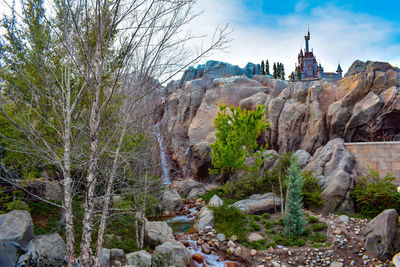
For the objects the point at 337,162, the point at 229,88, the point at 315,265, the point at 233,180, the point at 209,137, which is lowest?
the point at 315,265

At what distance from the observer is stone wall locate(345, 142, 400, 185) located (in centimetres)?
1357

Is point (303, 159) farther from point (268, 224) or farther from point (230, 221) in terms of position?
point (230, 221)

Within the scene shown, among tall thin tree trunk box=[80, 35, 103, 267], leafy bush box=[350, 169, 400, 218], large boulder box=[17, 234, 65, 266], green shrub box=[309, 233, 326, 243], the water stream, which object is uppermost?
tall thin tree trunk box=[80, 35, 103, 267]

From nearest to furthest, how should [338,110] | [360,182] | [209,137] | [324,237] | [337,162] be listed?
1. [324,237]
2. [360,182]
3. [337,162]
4. [338,110]
5. [209,137]

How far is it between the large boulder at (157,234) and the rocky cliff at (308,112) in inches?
140

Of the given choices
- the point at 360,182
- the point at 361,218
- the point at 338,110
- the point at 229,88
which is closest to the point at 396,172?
the point at 360,182

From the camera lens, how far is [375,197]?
11.1m

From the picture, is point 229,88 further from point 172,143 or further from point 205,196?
point 205,196

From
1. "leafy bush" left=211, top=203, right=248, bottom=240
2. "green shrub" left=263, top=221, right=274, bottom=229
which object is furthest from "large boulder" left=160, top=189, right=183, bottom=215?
"green shrub" left=263, top=221, right=274, bottom=229

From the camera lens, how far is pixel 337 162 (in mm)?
14023

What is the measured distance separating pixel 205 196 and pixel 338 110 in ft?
36.9

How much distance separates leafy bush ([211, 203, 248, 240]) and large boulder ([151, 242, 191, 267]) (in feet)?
9.12

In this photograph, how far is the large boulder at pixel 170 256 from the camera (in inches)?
309

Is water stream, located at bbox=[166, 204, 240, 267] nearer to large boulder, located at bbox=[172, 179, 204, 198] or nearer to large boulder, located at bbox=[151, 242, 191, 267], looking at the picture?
large boulder, located at bbox=[151, 242, 191, 267]
